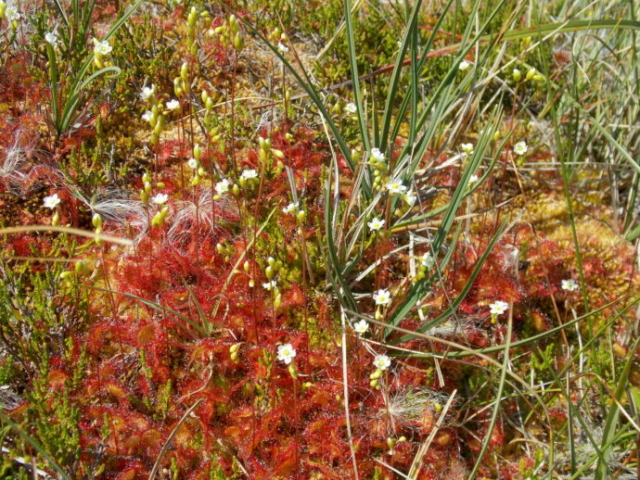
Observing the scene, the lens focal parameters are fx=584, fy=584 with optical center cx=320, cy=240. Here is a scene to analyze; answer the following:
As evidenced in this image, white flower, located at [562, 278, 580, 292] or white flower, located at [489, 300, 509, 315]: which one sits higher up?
white flower, located at [489, 300, 509, 315]

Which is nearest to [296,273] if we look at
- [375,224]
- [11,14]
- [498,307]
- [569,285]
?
[375,224]

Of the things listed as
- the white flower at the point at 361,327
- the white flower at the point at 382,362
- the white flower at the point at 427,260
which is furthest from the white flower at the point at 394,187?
the white flower at the point at 382,362

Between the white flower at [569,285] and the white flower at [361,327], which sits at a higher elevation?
Result: the white flower at [361,327]

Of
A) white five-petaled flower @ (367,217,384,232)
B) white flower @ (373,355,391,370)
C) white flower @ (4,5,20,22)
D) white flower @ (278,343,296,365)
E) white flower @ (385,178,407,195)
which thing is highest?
white flower @ (4,5,20,22)

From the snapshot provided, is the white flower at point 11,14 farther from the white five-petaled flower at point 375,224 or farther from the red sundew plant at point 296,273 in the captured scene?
the white five-petaled flower at point 375,224

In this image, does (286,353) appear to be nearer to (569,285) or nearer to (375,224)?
(375,224)

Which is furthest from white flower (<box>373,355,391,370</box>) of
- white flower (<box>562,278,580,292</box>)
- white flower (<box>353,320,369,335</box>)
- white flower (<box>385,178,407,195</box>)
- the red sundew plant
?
white flower (<box>562,278,580,292</box>)

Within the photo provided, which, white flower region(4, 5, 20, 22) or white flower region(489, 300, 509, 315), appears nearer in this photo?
white flower region(489, 300, 509, 315)

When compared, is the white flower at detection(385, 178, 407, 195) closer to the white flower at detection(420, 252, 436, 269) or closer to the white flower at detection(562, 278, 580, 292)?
the white flower at detection(420, 252, 436, 269)

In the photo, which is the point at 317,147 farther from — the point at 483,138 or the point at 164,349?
the point at 164,349

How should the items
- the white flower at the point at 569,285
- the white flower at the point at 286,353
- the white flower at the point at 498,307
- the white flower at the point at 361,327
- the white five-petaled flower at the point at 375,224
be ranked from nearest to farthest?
the white flower at the point at 286,353 < the white flower at the point at 361,327 < the white five-petaled flower at the point at 375,224 < the white flower at the point at 498,307 < the white flower at the point at 569,285

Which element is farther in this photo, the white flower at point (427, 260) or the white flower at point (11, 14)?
the white flower at point (11, 14)
